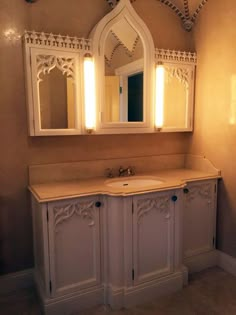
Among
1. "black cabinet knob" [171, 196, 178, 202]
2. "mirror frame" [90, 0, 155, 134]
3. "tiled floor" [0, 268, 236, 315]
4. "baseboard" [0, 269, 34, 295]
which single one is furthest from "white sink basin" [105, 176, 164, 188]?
"baseboard" [0, 269, 34, 295]

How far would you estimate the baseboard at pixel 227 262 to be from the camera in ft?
7.25

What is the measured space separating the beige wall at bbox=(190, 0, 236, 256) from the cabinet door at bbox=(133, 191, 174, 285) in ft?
2.01

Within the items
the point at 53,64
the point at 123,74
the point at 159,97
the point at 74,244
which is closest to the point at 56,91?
the point at 53,64

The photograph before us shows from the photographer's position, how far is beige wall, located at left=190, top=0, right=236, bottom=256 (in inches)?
84.0

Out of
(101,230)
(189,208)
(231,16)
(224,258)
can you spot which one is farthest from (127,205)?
(231,16)

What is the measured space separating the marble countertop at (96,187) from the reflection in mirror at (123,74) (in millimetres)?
531

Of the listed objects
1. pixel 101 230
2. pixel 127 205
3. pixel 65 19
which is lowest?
pixel 101 230

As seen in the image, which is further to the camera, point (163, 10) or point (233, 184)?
point (163, 10)

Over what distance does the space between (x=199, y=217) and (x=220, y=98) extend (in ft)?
3.39

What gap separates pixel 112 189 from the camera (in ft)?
5.94

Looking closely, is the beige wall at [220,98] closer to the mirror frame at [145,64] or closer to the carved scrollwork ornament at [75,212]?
the mirror frame at [145,64]

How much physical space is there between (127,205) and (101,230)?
26 cm

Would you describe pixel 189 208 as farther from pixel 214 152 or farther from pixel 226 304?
pixel 226 304

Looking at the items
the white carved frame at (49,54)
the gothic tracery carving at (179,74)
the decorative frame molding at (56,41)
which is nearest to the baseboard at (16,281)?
the white carved frame at (49,54)
